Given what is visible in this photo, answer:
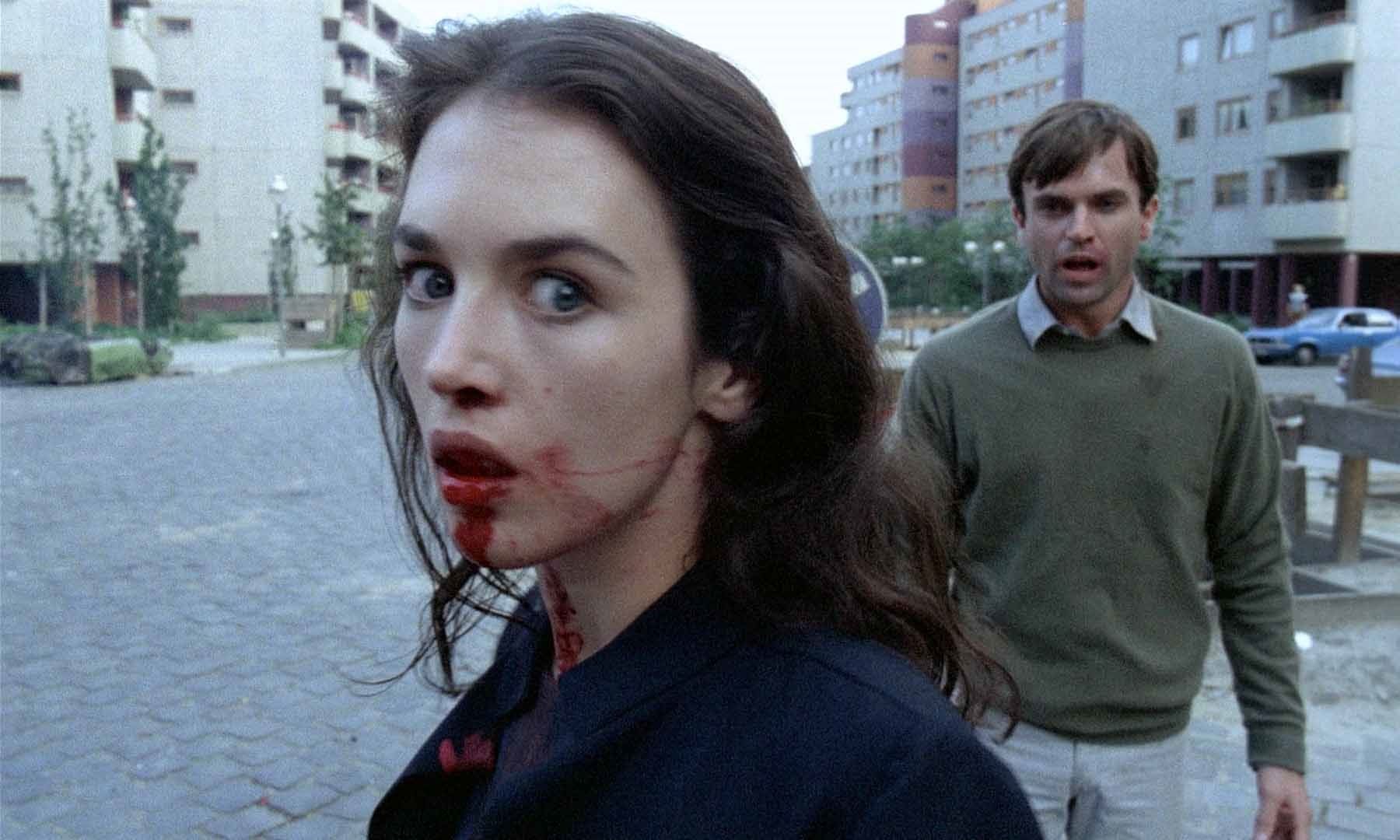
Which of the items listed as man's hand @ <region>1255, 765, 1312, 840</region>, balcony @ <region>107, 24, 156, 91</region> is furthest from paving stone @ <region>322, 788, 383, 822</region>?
balcony @ <region>107, 24, 156, 91</region>

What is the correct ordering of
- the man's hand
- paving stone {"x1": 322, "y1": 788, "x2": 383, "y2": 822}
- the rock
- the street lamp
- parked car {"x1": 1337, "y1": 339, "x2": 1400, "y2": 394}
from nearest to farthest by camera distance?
1. the man's hand
2. paving stone {"x1": 322, "y1": 788, "x2": 383, "y2": 822}
3. parked car {"x1": 1337, "y1": 339, "x2": 1400, "y2": 394}
4. the rock
5. the street lamp

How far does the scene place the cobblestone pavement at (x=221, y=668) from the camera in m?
4.53

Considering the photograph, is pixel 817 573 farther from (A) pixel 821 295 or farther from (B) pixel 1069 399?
(B) pixel 1069 399

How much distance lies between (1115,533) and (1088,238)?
62 cm

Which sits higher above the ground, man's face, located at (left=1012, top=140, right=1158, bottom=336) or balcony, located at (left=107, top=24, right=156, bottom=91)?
balcony, located at (left=107, top=24, right=156, bottom=91)

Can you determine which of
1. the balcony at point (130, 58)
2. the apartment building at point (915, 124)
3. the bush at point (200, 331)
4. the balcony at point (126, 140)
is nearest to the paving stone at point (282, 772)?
the bush at point (200, 331)

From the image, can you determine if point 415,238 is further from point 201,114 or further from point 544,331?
point 201,114

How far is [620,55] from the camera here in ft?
4.11

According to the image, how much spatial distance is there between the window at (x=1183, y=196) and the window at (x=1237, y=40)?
433 cm

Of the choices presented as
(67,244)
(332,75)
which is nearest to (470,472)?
(67,244)

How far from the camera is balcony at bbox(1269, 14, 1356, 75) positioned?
40.8m

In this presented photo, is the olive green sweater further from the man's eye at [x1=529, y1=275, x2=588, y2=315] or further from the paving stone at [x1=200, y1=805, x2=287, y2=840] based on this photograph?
the paving stone at [x1=200, y1=805, x2=287, y2=840]

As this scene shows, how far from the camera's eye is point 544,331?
1.25 metres

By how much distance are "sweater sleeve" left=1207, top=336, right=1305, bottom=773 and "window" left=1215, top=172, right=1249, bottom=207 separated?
46.5 metres
